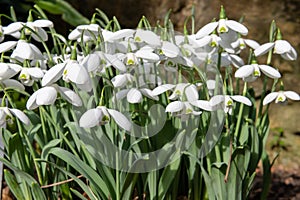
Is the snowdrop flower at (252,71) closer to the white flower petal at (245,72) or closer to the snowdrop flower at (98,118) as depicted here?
the white flower petal at (245,72)

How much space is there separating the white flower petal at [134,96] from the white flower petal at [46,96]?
0.25 meters

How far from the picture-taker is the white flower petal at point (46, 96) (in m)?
1.33

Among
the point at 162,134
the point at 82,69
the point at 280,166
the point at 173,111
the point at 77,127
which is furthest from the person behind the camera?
the point at 280,166

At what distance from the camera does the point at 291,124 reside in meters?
3.07

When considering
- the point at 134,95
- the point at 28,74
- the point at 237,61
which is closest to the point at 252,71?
the point at 237,61

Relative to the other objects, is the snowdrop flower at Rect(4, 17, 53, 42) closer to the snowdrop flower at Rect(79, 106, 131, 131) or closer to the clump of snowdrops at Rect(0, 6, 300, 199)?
the clump of snowdrops at Rect(0, 6, 300, 199)

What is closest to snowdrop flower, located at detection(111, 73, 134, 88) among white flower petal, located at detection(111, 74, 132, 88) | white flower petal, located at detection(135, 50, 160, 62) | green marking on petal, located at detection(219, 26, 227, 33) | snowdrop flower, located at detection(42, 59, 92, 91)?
white flower petal, located at detection(111, 74, 132, 88)

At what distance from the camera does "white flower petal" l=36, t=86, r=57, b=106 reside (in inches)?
52.5

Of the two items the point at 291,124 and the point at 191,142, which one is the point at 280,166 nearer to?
the point at 291,124

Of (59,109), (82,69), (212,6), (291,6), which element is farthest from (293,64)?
(82,69)

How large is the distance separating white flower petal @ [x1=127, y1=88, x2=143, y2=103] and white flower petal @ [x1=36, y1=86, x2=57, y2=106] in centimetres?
25

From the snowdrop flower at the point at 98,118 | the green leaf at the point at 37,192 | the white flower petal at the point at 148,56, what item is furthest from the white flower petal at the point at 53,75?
the green leaf at the point at 37,192

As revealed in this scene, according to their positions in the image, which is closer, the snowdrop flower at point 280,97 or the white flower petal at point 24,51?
the white flower petal at point 24,51

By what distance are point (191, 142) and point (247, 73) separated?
287 millimetres
